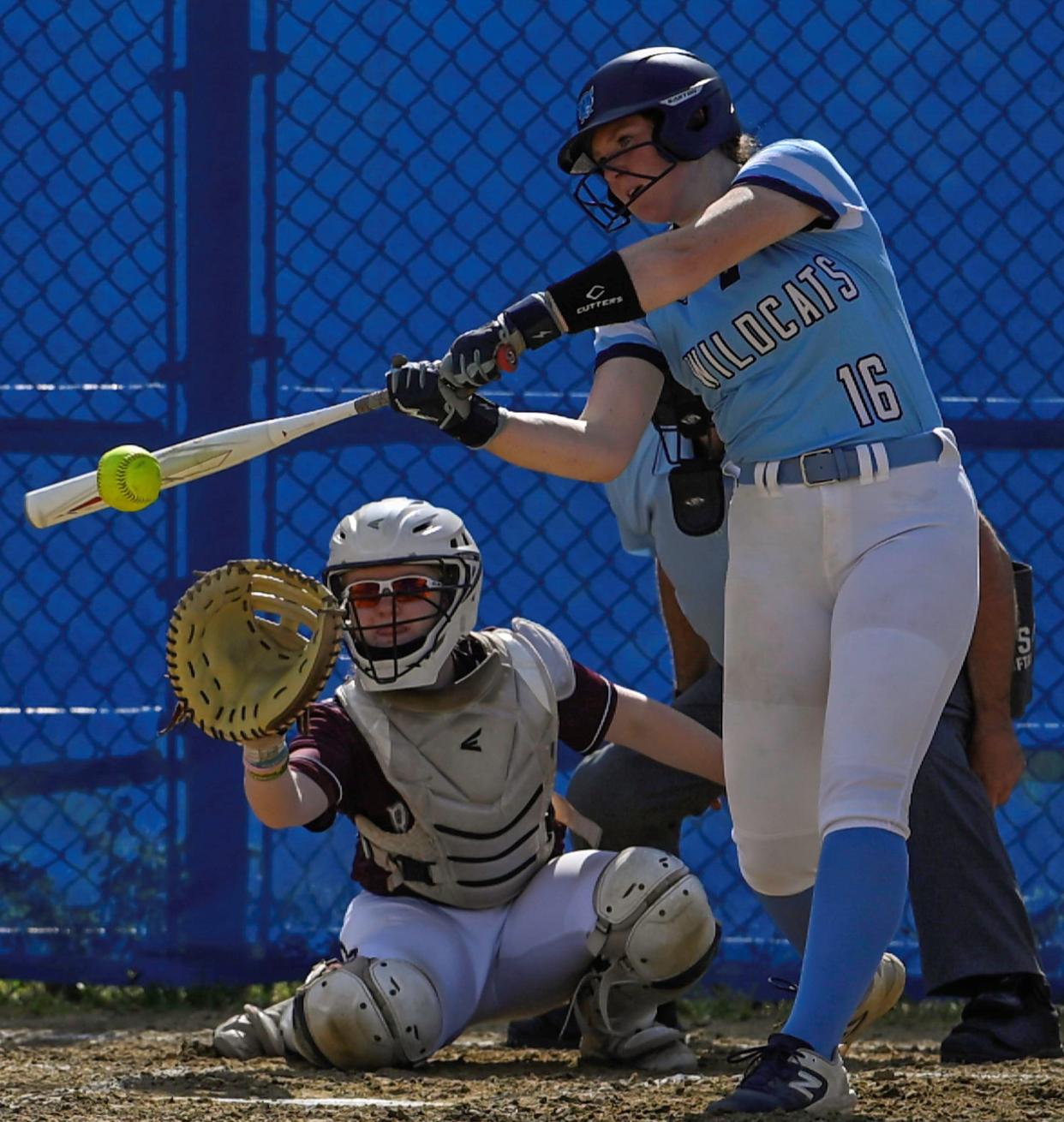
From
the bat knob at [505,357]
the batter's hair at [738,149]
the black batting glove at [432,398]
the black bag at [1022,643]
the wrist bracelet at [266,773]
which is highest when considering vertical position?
the batter's hair at [738,149]

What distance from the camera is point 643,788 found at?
156 inches

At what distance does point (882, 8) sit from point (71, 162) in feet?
6.41

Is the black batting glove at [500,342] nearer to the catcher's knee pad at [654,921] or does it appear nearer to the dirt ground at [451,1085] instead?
the dirt ground at [451,1085]

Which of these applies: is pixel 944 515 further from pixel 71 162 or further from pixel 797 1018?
pixel 71 162

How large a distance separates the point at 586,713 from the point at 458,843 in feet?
1.18

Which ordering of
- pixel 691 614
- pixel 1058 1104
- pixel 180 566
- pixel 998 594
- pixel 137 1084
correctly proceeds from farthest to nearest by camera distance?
pixel 180 566, pixel 691 614, pixel 998 594, pixel 137 1084, pixel 1058 1104

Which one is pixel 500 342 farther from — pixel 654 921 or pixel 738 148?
pixel 654 921

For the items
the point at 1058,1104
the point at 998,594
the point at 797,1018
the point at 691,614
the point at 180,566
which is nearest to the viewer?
the point at 797,1018

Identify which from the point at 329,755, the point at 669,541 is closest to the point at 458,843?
the point at 329,755

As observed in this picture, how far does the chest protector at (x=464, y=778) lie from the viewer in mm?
3617

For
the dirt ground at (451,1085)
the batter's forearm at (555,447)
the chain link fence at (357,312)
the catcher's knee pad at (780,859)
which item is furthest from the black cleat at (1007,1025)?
the batter's forearm at (555,447)

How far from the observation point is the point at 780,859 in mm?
3006

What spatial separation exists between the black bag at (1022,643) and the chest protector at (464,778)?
891 mm

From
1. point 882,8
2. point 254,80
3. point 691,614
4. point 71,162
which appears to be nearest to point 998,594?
point 691,614
